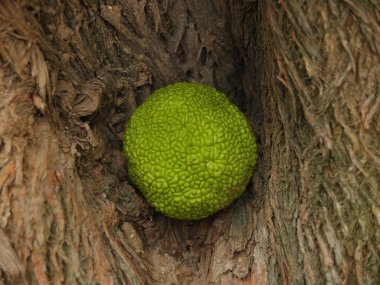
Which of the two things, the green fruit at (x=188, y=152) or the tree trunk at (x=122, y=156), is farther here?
the green fruit at (x=188, y=152)

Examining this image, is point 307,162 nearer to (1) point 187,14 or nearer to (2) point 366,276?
(2) point 366,276

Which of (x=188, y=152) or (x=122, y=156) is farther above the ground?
(x=188, y=152)

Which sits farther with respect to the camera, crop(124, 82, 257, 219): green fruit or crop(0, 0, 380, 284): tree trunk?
crop(124, 82, 257, 219): green fruit

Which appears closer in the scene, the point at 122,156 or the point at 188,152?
the point at 188,152

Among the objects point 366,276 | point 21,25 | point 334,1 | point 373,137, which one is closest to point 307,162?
point 373,137
